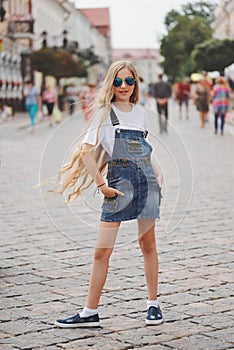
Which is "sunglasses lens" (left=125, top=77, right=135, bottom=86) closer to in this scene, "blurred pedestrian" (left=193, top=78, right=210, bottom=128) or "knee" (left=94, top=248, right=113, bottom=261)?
"knee" (left=94, top=248, right=113, bottom=261)

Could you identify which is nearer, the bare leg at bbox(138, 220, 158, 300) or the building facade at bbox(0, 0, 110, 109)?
the bare leg at bbox(138, 220, 158, 300)

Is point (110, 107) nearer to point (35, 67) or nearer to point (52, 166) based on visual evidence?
point (52, 166)

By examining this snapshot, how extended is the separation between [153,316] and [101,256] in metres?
0.45

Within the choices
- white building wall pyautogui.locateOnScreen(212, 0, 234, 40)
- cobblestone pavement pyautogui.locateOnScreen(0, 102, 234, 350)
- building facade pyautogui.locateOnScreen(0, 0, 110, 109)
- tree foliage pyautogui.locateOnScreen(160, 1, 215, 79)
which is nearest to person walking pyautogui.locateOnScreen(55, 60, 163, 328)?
cobblestone pavement pyautogui.locateOnScreen(0, 102, 234, 350)

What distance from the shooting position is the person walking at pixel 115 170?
5.07 meters

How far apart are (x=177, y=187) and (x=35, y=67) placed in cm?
5242

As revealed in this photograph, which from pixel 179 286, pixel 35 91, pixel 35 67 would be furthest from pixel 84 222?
pixel 35 67

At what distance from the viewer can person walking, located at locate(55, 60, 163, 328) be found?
507 cm

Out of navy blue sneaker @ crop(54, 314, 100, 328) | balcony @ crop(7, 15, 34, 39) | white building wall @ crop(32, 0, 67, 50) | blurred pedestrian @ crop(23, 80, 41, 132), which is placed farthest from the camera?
white building wall @ crop(32, 0, 67, 50)

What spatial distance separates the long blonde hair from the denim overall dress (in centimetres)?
6

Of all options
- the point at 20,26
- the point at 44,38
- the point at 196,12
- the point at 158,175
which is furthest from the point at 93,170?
the point at 196,12

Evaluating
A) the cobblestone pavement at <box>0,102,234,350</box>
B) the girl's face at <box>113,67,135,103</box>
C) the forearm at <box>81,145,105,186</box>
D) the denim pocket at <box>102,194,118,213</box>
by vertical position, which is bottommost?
the cobblestone pavement at <box>0,102,234,350</box>

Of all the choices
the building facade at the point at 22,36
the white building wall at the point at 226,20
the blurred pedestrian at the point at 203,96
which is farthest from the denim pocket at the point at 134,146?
the white building wall at the point at 226,20

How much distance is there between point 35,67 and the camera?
57.1 meters
